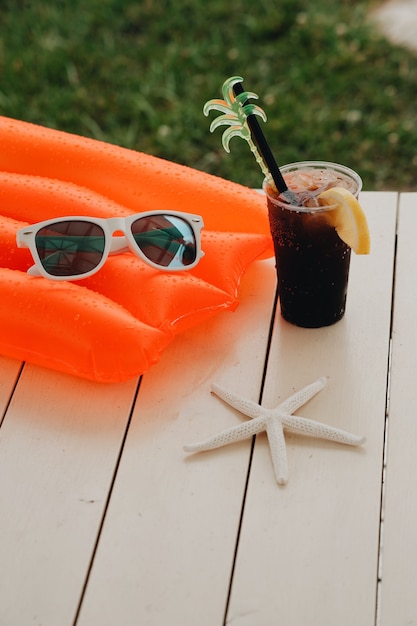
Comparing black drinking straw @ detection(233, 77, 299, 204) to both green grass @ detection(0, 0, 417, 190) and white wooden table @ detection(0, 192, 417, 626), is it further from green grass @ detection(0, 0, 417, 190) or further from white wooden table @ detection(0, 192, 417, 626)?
green grass @ detection(0, 0, 417, 190)

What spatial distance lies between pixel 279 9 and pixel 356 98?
0.55 metres

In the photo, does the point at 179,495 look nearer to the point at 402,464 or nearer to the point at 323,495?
the point at 323,495

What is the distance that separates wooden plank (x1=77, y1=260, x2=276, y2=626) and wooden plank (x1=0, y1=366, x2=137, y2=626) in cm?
3

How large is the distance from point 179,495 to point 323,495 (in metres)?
0.20

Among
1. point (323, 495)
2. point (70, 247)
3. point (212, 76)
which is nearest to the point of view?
point (323, 495)

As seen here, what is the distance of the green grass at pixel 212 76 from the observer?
2.75 m

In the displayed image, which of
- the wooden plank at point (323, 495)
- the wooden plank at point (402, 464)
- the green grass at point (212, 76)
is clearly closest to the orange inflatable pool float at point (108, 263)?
the wooden plank at point (323, 495)

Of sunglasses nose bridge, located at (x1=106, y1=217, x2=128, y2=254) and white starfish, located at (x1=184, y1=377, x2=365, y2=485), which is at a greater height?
sunglasses nose bridge, located at (x1=106, y1=217, x2=128, y2=254)

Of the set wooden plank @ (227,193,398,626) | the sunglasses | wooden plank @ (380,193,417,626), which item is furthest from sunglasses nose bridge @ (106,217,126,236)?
wooden plank @ (380,193,417,626)

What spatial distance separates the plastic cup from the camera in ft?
4.33

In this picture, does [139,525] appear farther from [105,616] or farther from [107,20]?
[107,20]

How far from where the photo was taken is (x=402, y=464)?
1207 mm

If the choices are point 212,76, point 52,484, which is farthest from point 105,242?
point 212,76

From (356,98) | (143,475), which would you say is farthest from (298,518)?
(356,98)
